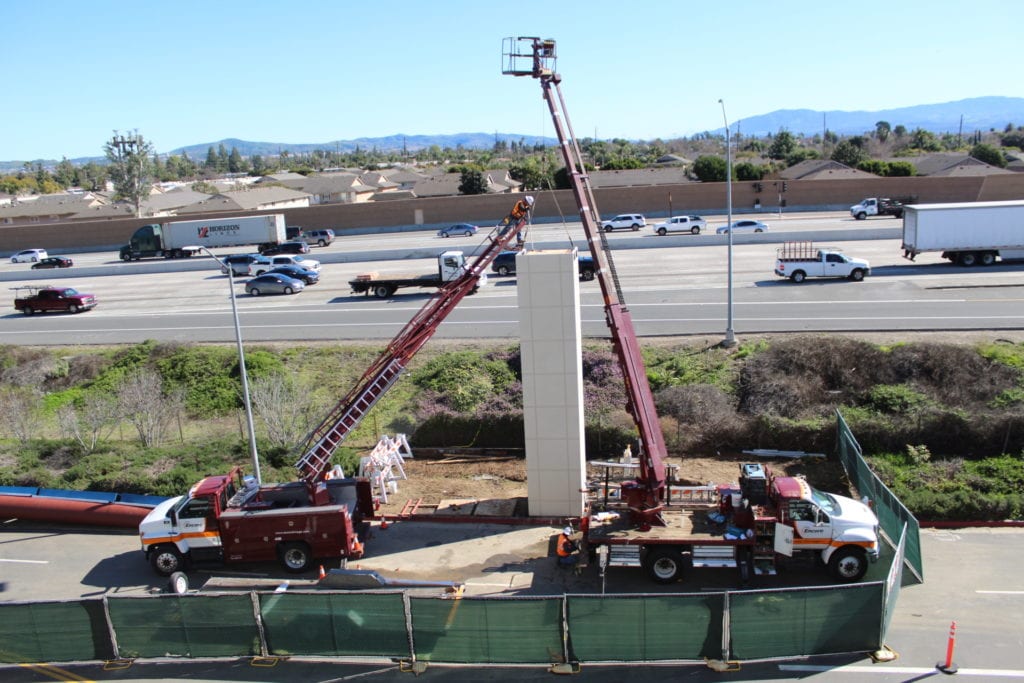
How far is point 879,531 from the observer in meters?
16.7

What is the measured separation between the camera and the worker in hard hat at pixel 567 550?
1611 cm

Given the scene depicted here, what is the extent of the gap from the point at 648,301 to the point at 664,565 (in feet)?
73.0

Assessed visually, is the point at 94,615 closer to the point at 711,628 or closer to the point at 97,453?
the point at 711,628

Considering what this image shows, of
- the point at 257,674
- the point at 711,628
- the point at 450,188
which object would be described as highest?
the point at 450,188

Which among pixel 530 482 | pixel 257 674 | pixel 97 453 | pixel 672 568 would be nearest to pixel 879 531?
pixel 672 568

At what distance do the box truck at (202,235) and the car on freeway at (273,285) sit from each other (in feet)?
60.9

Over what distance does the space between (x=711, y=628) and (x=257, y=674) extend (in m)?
7.36

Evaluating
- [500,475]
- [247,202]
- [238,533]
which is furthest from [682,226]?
[247,202]

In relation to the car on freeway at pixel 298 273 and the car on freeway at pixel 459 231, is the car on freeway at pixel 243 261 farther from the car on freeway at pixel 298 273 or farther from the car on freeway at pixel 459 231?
the car on freeway at pixel 459 231

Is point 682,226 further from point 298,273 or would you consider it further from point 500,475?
point 500,475

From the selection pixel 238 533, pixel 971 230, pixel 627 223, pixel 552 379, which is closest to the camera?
pixel 238 533

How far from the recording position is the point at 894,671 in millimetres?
12562

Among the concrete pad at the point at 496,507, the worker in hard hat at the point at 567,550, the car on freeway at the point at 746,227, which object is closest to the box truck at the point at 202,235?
the car on freeway at the point at 746,227

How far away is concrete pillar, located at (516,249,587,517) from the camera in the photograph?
17.4 m
